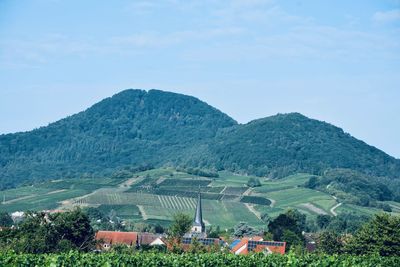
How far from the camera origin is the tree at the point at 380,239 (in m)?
56.9

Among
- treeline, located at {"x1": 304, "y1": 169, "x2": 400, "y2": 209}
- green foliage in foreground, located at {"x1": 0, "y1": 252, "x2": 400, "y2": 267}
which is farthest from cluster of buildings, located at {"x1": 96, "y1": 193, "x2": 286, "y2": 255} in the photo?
treeline, located at {"x1": 304, "y1": 169, "x2": 400, "y2": 209}

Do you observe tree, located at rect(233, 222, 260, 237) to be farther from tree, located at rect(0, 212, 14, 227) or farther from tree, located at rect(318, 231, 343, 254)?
tree, located at rect(0, 212, 14, 227)

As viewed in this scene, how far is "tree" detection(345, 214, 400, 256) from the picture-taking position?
56938 mm

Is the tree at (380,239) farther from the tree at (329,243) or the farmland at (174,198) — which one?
the farmland at (174,198)

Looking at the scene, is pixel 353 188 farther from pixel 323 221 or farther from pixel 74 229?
pixel 74 229

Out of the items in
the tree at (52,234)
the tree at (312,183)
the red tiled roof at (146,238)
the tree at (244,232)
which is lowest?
the tree at (244,232)

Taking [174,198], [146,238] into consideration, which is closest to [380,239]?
[146,238]

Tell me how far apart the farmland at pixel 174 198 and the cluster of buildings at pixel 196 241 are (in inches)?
880

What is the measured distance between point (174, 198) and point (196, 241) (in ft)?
231

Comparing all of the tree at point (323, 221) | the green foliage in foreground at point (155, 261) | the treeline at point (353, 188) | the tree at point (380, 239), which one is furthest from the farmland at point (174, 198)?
the green foliage in foreground at point (155, 261)

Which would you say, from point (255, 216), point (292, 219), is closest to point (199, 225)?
point (292, 219)

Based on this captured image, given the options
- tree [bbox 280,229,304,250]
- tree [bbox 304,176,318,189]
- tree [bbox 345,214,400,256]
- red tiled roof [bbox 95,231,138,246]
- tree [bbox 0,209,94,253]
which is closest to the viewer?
tree [bbox 0,209,94,253]

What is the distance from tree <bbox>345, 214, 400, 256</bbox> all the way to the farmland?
5167cm

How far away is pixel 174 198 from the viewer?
12975 centimetres
